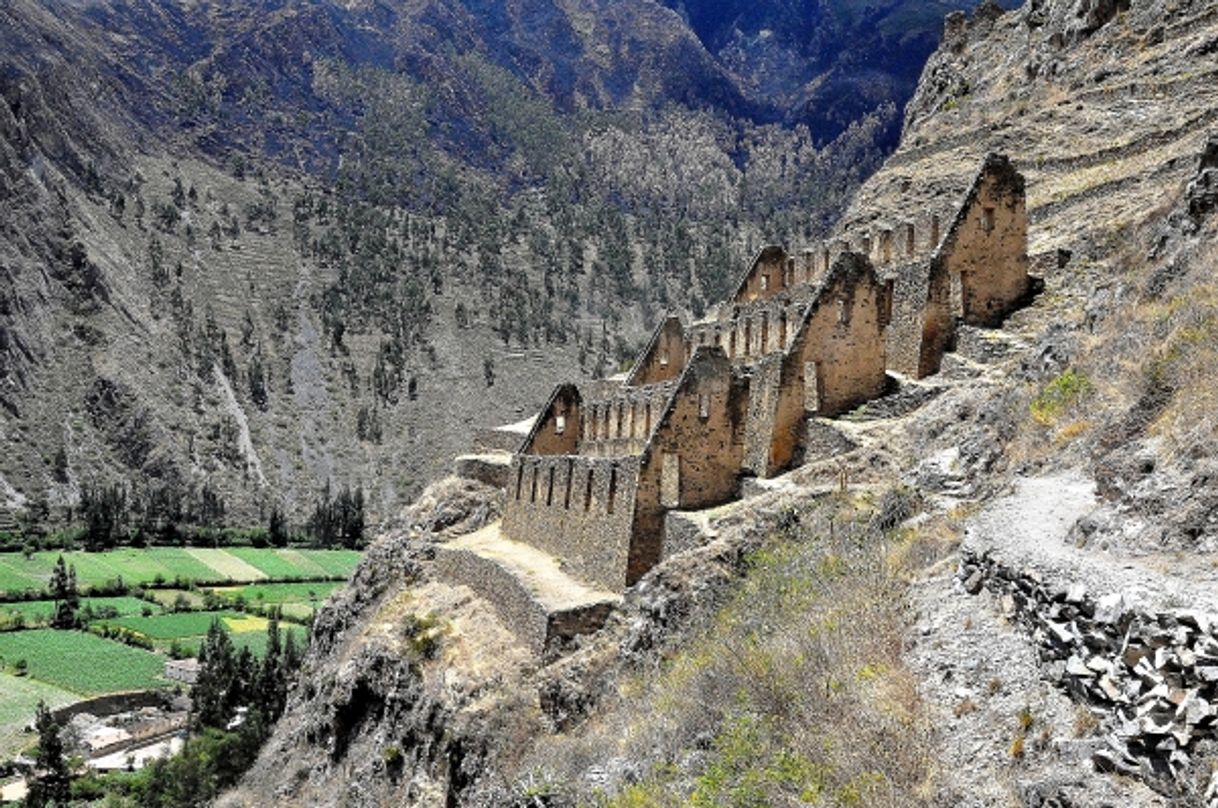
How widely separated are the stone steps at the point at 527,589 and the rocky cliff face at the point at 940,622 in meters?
0.56

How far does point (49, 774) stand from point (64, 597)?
37075mm

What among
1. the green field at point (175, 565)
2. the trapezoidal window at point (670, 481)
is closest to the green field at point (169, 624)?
the green field at point (175, 565)

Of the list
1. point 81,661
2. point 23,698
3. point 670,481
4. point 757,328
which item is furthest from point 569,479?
point 81,661

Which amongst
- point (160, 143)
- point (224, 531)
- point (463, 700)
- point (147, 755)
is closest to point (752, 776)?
point (463, 700)

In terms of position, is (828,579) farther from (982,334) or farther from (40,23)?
(40,23)

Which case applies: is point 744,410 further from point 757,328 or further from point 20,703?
point 20,703

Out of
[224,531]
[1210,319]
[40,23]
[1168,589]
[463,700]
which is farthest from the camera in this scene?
[40,23]

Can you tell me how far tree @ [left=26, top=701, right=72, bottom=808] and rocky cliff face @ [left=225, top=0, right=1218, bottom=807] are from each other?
2370 cm

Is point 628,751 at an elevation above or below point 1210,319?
below

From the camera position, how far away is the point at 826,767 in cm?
1037

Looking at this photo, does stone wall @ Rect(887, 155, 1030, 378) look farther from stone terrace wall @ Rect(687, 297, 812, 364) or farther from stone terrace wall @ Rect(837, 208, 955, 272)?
stone terrace wall @ Rect(687, 297, 812, 364)

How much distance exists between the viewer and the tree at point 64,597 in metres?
84.4

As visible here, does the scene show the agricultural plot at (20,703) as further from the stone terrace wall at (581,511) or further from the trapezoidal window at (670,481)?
the trapezoidal window at (670,481)

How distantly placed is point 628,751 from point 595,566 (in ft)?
37.4
